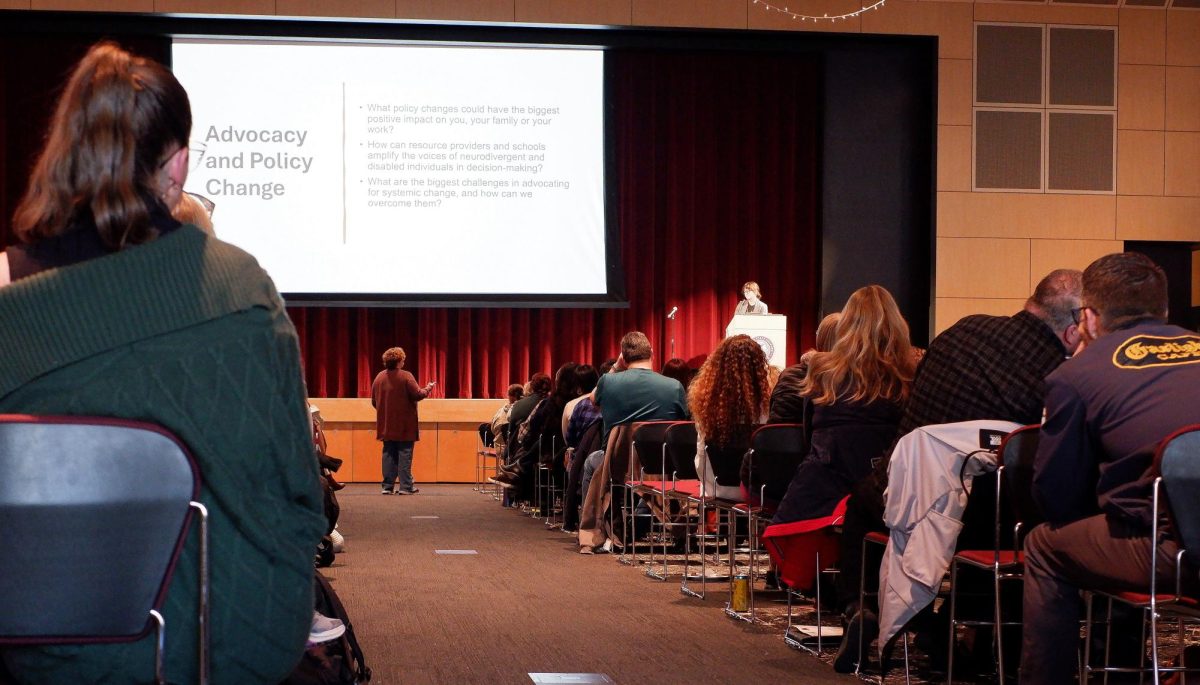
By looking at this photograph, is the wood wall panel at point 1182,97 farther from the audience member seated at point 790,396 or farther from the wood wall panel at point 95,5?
the wood wall panel at point 95,5

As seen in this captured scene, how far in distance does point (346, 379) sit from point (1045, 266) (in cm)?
704

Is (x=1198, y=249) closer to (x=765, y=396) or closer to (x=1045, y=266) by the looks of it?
(x=1045, y=266)

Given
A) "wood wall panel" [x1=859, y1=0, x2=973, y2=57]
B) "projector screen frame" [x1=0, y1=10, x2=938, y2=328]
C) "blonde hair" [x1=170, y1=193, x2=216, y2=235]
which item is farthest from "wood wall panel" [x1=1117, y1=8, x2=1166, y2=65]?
"blonde hair" [x1=170, y1=193, x2=216, y2=235]

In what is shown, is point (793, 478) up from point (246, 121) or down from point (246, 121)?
down

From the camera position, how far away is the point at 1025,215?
1214 cm

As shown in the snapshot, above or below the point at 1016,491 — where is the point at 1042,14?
above

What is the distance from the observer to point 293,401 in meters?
1.60

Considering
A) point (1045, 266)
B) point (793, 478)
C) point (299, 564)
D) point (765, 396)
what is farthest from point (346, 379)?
point (299, 564)

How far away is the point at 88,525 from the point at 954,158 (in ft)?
37.3

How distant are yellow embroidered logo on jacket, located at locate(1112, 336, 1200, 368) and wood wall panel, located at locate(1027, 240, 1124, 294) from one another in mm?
9696

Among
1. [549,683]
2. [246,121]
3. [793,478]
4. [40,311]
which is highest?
[246,121]

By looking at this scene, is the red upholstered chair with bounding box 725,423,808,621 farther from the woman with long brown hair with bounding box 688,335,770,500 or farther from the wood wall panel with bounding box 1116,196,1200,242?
the wood wall panel with bounding box 1116,196,1200,242

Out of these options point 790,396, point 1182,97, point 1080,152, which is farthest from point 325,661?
point 1182,97

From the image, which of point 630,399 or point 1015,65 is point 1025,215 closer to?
point 1015,65
